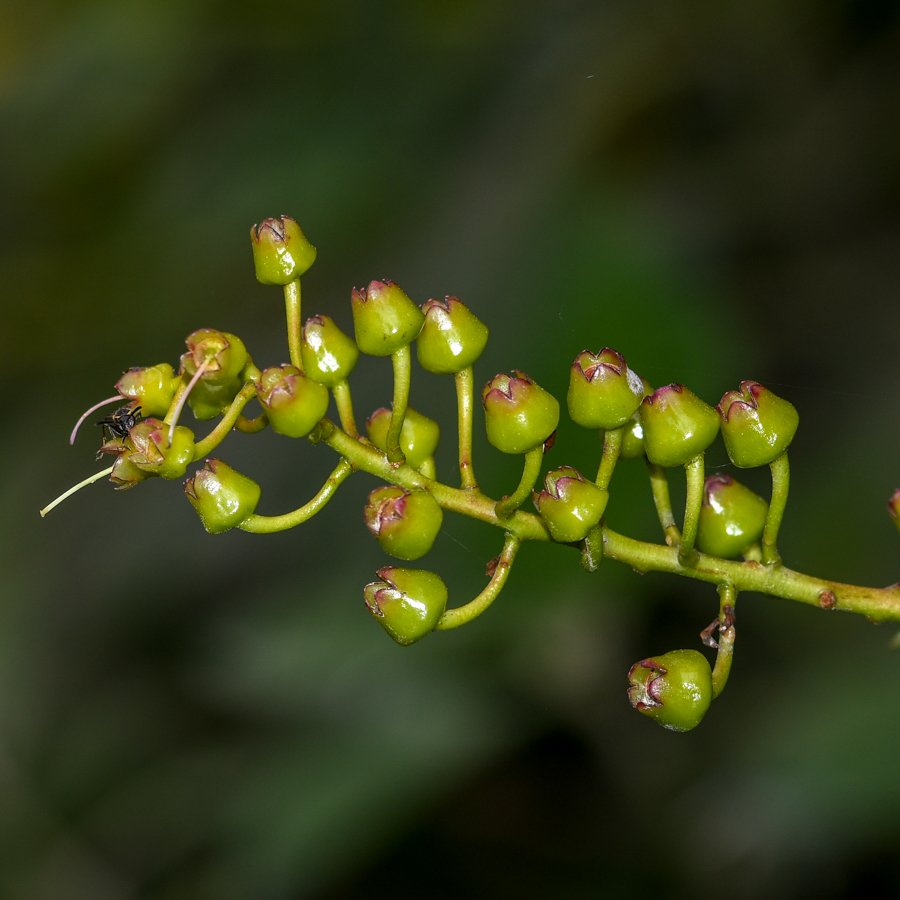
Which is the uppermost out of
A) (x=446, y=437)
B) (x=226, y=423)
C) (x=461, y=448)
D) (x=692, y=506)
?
(x=226, y=423)

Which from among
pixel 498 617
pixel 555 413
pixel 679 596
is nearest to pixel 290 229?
pixel 555 413

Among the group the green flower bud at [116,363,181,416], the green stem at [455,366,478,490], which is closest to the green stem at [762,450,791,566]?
the green stem at [455,366,478,490]

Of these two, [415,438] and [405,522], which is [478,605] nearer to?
[405,522]

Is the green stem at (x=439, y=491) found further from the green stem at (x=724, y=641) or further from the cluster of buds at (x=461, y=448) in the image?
the green stem at (x=724, y=641)

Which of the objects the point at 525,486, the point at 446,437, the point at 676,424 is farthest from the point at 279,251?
the point at 446,437

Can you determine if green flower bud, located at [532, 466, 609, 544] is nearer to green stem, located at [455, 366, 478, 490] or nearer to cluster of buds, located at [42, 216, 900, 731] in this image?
cluster of buds, located at [42, 216, 900, 731]
